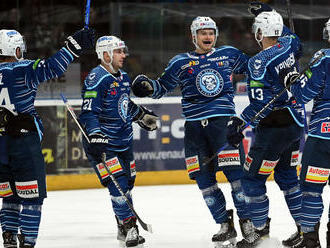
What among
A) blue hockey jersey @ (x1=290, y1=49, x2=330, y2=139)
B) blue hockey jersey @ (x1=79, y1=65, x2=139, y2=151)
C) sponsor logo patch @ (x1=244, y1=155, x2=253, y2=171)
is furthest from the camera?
blue hockey jersey @ (x1=79, y1=65, x2=139, y2=151)

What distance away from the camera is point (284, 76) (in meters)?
5.20

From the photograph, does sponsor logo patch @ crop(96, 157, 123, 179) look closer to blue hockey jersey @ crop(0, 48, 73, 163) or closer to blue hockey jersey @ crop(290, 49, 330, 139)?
blue hockey jersey @ crop(0, 48, 73, 163)

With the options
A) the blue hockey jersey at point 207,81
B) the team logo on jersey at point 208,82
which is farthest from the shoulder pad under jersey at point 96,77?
the team logo on jersey at point 208,82

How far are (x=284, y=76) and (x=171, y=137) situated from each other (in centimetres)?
343

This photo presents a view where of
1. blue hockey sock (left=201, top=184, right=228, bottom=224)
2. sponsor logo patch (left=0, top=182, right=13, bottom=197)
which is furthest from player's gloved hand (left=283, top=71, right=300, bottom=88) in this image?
sponsor logo patch (left=0, top=182, right=13, bottom=197)

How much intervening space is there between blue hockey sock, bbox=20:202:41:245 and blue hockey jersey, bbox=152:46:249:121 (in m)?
1.17

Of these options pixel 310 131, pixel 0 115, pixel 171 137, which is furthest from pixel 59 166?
pixel 310 131

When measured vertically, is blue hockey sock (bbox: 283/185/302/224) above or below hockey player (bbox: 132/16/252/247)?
below

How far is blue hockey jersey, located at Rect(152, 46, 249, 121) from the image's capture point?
17.9 ft

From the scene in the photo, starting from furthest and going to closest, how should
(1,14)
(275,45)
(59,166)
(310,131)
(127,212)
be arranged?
(1,14)
(59,166)
(127,212)
(275,45)
(310,131)

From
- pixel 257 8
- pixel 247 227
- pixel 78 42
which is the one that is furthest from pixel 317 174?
pixel 78 42

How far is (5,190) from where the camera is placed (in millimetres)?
5234

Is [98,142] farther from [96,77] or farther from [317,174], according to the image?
[317,174]

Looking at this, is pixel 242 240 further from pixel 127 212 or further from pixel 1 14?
pixel 1 14
